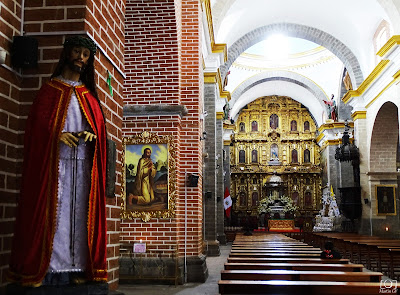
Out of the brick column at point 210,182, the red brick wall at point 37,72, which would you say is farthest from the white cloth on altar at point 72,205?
the brick column at point 210,182

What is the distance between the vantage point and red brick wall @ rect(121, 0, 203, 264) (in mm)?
8875

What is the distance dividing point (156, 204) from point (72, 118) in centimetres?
620

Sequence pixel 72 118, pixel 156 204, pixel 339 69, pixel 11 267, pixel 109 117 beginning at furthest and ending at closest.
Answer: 1. pixel 339 69
2. pixel 156 204
3. pixel 109 117
4. pixel 72 118
5. pixel 11 267

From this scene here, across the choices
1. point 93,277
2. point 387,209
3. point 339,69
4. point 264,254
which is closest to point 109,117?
point 93,277

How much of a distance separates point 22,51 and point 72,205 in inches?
51.2

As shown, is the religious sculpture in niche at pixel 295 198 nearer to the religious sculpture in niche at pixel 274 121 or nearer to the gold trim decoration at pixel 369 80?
the religious sculpture in niche at pixel 274 121

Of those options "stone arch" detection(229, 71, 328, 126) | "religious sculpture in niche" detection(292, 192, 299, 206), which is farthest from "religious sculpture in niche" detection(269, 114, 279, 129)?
"stone arch" detection(229, 71, 328, 126)

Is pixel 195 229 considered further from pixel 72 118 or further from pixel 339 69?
pixel 339 69

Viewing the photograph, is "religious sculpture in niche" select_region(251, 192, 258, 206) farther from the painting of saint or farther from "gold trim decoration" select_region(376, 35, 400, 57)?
the painting of saint

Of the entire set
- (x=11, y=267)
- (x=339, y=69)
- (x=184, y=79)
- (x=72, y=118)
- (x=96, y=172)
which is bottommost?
(x=11, y=267)

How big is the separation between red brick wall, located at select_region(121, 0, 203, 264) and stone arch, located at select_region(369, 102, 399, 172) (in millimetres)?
12801

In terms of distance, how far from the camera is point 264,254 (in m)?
8.36

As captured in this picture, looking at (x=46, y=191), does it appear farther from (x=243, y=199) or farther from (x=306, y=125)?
(x=306, y=125)

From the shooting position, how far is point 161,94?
365 inches
